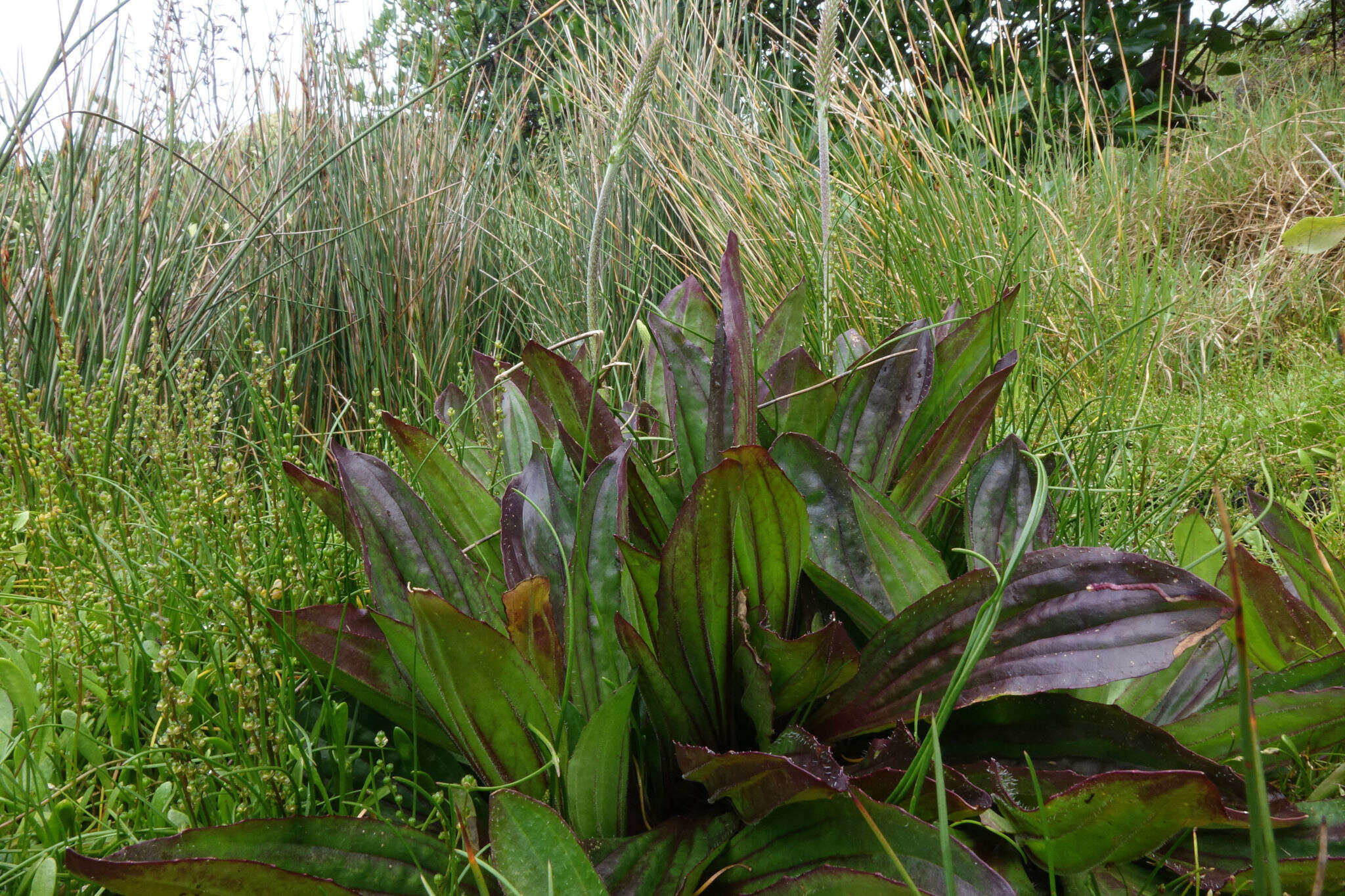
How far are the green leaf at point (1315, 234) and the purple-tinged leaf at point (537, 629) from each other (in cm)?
103

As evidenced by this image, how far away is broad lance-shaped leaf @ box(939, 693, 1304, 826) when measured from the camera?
29.5 inches

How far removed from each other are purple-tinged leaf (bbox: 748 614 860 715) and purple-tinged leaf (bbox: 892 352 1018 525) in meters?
0.30

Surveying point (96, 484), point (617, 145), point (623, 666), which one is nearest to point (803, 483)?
point (623, 666)

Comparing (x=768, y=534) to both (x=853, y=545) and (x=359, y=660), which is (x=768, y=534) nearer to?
(x=853, y=545)

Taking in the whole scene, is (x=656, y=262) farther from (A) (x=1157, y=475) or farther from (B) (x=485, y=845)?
(B) (x=485, y=845)

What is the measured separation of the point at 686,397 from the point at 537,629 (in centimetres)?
40

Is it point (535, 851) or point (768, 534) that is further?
point (768, 534)

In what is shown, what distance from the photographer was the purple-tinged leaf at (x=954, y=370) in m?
1.21

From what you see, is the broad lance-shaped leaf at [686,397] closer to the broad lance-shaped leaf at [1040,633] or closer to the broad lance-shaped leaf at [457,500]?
the broad lance-shaped leaf at [457,500]

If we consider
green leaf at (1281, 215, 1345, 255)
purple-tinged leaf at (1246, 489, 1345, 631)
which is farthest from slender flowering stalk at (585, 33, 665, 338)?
green leaf at (1281, 215, 1345, 255)

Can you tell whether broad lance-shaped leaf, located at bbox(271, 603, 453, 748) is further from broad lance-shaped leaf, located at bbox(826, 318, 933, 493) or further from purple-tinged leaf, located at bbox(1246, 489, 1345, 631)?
purple-tinged leaf, located at bbox(1246, 489, 1345, 631)

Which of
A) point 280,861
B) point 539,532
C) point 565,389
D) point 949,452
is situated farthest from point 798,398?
point 280,861

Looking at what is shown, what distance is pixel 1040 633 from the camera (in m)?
0.80

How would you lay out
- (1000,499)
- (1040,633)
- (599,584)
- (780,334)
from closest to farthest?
(1040,633) → (599,584) → (1000,499) → (780,334)
